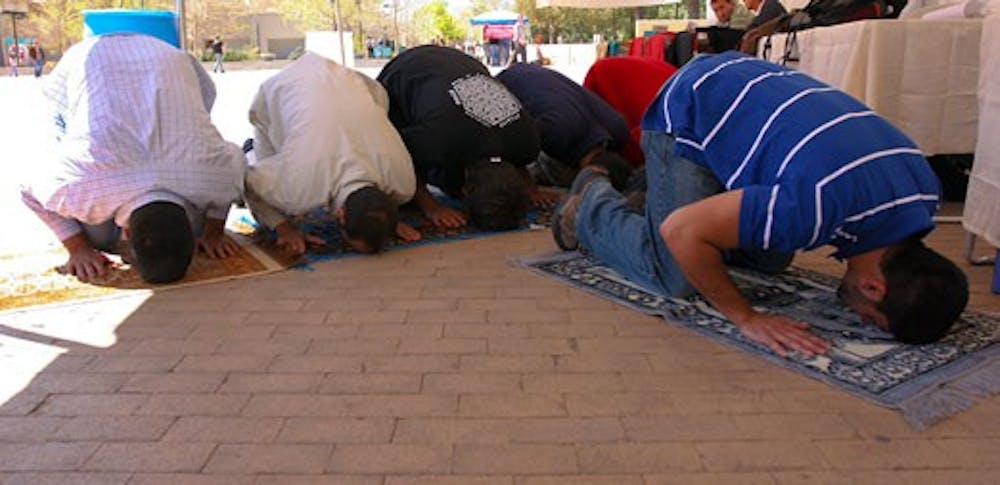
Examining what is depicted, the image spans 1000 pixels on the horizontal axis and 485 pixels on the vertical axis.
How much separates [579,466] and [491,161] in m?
2.33

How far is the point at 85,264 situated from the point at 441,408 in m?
2.01

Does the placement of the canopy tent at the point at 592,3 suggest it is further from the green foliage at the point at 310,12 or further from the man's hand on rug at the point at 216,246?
the green foliage at the point at 310,12

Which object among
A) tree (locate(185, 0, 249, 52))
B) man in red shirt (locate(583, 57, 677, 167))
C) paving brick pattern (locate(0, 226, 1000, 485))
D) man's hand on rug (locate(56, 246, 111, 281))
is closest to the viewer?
paving brick pattern (locate(0, 226, 1000, 485))

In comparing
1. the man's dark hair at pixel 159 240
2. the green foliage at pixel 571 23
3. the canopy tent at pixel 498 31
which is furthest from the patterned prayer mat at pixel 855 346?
the green foliage at pixel 571 23

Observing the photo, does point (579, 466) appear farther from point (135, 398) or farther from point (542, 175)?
point (542, 175)

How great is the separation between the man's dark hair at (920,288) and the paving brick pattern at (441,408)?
0.95 ft

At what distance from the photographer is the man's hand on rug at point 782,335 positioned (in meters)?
2.30

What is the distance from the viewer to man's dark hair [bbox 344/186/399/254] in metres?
3.39

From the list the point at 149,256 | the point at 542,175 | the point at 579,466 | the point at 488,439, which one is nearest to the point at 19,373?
the point at 149,256

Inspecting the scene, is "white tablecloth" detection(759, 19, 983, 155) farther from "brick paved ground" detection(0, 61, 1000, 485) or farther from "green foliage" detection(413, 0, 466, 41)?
"green foliage" detection(413, 0, 466, 41)

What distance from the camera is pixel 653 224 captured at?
2826 millimetres

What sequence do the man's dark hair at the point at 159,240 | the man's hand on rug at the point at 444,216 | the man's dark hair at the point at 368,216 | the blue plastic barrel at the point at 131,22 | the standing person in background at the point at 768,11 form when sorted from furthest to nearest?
the standing person in background at the point at 768,11, the blue plastic barrel at the point at 131,22, the man's hand on rug at the point at 444,216, the man's dark hair at the point at 368,216, the man's dark hair at the point at 159,240

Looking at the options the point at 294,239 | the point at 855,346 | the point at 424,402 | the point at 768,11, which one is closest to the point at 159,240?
the point at 294,239

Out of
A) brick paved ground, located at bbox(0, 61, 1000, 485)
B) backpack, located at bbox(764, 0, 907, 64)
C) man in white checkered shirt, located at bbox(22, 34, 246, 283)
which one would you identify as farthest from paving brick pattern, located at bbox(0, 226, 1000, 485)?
backpack, located at bbox(764, 0, 907, 64)
